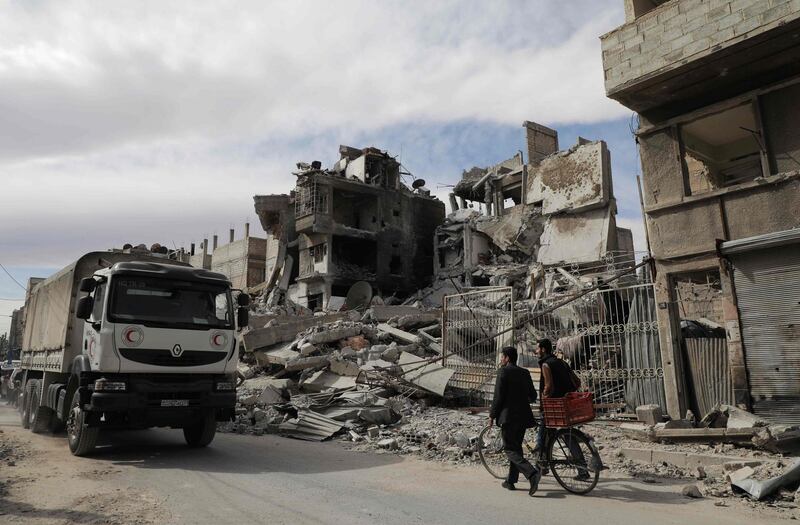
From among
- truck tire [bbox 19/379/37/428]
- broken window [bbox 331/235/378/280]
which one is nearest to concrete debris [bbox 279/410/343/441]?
truck tire [bbox 19/379/37/428]

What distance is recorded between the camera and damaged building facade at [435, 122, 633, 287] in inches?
1139

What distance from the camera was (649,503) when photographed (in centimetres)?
526

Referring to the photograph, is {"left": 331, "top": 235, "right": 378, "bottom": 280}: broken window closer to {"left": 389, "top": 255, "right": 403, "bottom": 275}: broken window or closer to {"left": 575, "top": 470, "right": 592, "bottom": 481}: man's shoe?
{"left": 389, "top": 255, "right": 403, "bottom": 275}: broken window

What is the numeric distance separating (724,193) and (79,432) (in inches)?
425

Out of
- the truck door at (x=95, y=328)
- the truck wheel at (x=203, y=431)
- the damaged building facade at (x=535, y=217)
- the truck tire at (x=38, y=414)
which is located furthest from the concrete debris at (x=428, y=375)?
the damaged building facade at (x=535, y=217)

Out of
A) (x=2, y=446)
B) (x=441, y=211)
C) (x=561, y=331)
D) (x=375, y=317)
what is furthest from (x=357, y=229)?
(x=2, y=446)

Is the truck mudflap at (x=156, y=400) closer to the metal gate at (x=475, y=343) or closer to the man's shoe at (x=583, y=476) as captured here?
the man's shoe at (x=583, y=476)

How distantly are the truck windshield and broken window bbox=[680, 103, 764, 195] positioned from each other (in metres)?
8.80

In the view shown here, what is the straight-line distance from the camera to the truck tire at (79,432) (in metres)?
7.29

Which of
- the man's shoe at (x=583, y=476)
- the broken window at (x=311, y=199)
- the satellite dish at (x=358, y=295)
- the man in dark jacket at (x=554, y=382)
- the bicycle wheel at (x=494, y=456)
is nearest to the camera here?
the man's shoe at (x=583, y=476)

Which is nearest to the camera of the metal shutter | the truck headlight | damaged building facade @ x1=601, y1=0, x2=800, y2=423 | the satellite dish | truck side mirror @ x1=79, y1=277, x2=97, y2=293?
the truck headlight

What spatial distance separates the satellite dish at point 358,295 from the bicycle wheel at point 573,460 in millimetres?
26697

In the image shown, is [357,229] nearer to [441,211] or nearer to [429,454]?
[441,211]

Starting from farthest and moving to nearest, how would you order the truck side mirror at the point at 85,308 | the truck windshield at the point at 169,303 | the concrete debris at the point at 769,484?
1. the truck side mirror at the point at 85,308
2. the truck windshield at the point at 169,303
3. the concrete debris at the point at 769,484
